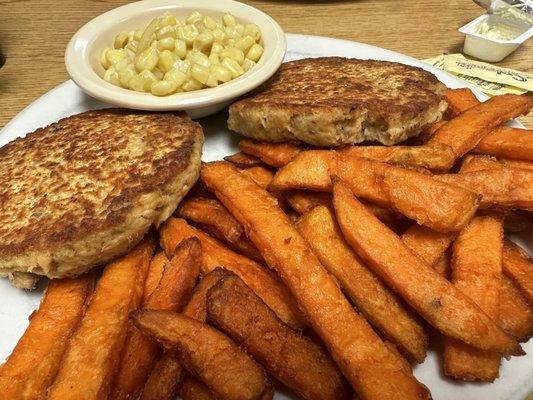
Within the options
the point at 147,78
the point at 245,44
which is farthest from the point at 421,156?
the point at 147,78

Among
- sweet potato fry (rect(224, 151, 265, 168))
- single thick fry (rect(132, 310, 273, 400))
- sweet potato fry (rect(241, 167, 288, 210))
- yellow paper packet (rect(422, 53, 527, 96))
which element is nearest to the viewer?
single thick fry (rect(132, 310, 273, 400))

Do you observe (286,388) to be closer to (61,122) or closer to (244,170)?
(244,170)

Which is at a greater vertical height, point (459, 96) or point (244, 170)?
point (459, 96)

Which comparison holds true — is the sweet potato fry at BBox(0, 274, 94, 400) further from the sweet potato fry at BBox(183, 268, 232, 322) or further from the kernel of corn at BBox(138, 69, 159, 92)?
the kernel of corn at BBox(138, 69, 159, 92)

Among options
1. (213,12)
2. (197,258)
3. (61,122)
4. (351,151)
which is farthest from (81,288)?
(213,12)

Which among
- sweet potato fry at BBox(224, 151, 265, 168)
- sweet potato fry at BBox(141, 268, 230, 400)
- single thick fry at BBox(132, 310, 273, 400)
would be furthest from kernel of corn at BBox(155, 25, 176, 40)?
single thick fry at BBox(132, 310, 273, 400)

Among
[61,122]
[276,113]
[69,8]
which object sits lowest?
[69,8]

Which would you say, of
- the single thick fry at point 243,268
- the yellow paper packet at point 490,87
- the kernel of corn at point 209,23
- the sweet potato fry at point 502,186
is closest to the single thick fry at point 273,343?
the single thick fry at point 243,268

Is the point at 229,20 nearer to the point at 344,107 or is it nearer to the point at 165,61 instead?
the point at 165,61
